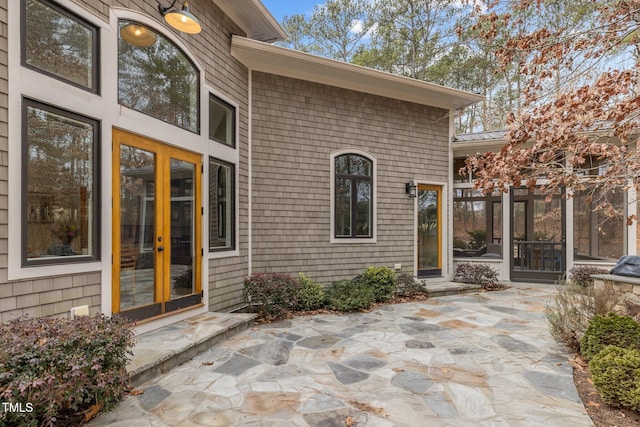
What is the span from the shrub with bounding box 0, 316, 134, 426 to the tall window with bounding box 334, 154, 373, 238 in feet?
15.4

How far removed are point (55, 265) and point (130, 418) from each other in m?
1.52

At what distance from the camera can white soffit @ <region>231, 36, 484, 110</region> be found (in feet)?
18.1

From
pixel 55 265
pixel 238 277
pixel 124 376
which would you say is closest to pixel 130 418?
pixel 124 376

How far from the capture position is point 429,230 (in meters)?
7.98

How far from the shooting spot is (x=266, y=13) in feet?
18.0

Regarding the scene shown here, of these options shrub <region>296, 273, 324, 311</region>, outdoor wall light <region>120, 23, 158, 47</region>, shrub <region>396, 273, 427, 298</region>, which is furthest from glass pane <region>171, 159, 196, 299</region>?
shrub <region>396, 273, 427, 298</region>

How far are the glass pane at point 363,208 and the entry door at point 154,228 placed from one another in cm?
325

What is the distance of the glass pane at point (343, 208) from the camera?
6812 mm

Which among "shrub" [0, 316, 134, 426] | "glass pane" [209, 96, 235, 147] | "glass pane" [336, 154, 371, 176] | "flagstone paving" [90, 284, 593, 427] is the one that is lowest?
"flagstone paving" [90, 284, 593, 427]

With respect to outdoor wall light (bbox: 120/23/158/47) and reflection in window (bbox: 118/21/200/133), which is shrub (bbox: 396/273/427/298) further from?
outdoor wall light (bbox: 120/23/158/47)

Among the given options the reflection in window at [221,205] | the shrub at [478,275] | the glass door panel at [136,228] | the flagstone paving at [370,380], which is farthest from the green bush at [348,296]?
the shrub at [478,275]

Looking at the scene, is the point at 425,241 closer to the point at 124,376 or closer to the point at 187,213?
the point at 187,213

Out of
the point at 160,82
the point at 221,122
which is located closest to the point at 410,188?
the point at 221,122

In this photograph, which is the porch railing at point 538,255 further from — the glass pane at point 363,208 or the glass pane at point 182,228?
the glass pane at point 182,228
